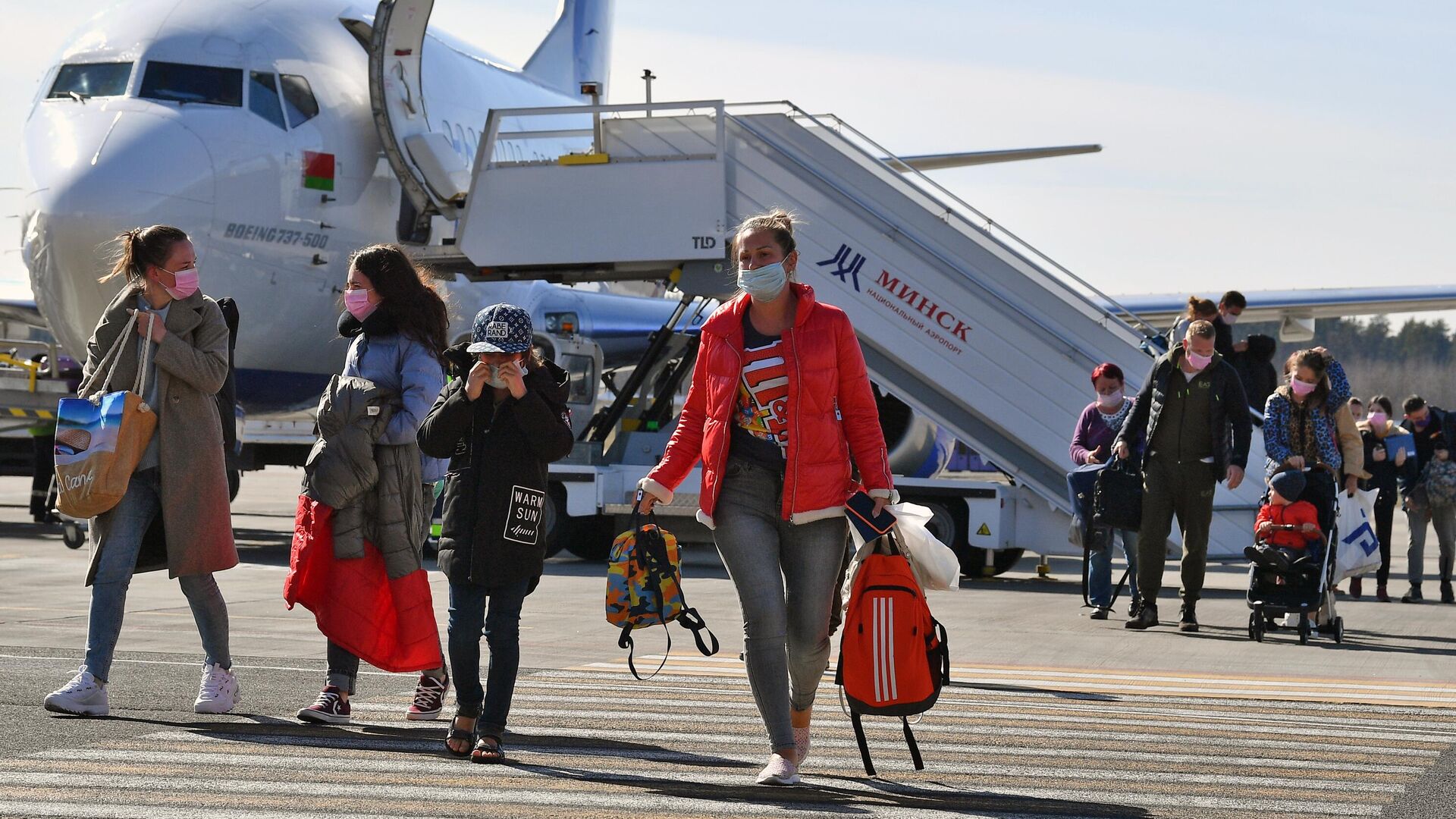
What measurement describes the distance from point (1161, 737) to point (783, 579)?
1665mm

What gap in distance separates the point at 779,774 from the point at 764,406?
42.5 inches

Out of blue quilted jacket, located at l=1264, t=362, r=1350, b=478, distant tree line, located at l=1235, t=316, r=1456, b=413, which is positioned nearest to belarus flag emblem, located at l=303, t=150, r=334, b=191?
blue quilted jacket, located at l=1264, t=362, r=1350, b=478

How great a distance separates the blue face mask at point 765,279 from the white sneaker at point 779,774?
1380mm

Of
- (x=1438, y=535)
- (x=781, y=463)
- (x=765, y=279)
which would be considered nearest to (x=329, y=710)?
(x=781, y=463)

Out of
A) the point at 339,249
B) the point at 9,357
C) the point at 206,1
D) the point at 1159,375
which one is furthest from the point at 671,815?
the point at 9,357

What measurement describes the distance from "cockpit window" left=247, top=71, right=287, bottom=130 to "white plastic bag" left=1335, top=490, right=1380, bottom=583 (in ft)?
29.1

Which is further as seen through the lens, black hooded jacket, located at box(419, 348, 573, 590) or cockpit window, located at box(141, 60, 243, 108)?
cockpit window, located at box(141, 60, 243, 108)

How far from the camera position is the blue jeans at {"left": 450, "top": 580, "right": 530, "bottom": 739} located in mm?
5266

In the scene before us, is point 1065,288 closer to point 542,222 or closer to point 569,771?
point 542,222

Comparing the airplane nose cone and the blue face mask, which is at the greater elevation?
the airplane nose cone

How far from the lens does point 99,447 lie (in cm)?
586

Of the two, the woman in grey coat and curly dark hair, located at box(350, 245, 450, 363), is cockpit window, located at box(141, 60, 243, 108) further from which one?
curly dark hair, located at box(350, 245, 450, 363)

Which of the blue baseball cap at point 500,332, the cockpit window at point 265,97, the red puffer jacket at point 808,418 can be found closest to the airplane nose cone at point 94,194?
the cockpit window at point 265,97

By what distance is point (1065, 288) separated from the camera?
1316 centimetres
